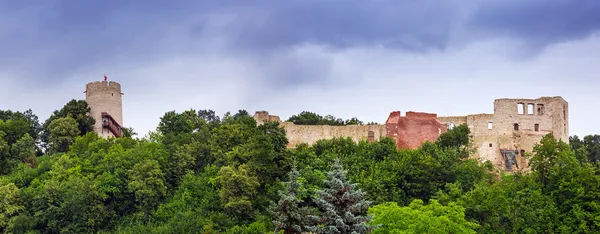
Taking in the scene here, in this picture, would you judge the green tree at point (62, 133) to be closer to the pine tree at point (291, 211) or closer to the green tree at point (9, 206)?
the green tree at point (9, 206)

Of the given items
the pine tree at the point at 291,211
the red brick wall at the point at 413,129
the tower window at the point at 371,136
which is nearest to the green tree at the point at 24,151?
the tower window at the point at 371,136

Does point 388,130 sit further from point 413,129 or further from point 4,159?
point 4,159

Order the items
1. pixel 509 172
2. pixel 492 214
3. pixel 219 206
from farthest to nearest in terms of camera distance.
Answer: pixel 509 172
pixel 219 206
pixel 492 214

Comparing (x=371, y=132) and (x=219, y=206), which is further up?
(x=371, y=132)

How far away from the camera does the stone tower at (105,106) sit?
7181cm

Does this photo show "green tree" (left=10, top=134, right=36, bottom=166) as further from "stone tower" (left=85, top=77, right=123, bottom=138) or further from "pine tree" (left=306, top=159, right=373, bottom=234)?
"pine tree" (left=306, top=159, right=373, bottom=234)

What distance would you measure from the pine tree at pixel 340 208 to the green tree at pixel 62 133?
4017 cm

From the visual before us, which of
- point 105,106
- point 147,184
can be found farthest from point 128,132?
point 147,184

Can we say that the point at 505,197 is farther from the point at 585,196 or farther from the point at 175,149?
the point at 175,149

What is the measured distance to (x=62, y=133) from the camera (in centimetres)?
6850

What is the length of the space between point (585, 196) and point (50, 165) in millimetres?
36440

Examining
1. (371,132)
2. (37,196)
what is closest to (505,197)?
(371,132)

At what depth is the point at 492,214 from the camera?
156 ft

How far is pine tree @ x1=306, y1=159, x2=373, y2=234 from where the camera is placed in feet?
106
